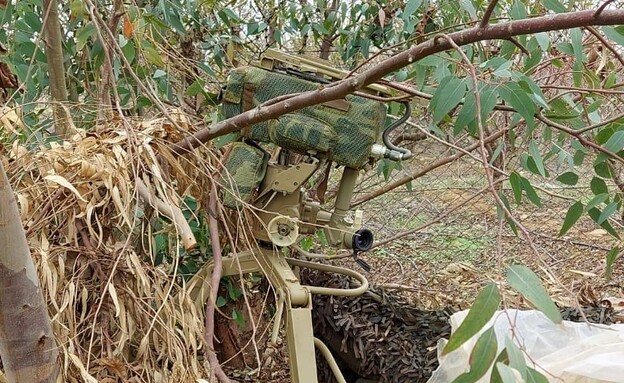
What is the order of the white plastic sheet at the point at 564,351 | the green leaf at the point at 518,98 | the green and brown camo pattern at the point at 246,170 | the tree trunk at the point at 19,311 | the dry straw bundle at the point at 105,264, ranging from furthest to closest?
the green and brown camo pattern at the point at 246,170 < the white plastic sheet at the point at 564,351 < the dry straw bundle at the point at 105,264 < the green leaf at the point at 518,98 < the tree trunk at the point at 19,311

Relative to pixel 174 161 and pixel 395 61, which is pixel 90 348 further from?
pixel 395 61

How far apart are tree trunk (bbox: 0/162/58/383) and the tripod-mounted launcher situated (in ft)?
1.63

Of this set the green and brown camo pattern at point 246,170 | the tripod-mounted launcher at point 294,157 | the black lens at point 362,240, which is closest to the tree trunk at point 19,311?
the tripod-mounted launcher at point 294,157

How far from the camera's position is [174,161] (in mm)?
1136

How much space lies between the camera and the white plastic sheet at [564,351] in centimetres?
102

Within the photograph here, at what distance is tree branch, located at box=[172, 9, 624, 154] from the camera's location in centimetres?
63

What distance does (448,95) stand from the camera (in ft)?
2.76

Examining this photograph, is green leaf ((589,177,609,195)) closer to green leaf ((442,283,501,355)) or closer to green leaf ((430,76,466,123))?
green leaf ((430,76,466,123))

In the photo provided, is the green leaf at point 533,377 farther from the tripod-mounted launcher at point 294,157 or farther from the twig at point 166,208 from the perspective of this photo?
the tripod-mounted launcher at point 294,157

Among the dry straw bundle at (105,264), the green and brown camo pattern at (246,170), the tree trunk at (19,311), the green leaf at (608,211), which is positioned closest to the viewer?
the tree trunk at (19,311)

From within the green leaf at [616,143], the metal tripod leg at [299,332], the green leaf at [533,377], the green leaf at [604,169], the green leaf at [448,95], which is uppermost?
the green leaf at [448,95]

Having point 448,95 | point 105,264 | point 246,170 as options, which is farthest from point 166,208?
point 448,95

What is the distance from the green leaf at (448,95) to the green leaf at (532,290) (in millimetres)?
343

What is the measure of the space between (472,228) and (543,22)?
2.45 meters
